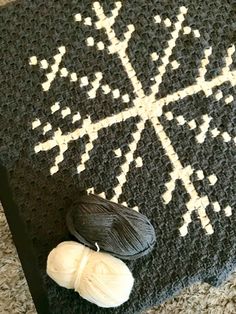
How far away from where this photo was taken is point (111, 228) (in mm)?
774

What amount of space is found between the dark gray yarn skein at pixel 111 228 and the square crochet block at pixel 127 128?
0.11 ft

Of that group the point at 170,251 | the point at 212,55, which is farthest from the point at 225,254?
the point at 212,55

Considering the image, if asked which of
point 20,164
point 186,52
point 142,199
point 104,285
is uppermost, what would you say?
point 186,52

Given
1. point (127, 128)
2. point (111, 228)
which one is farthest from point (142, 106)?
point (111, 228)

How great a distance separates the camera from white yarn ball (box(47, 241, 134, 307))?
29.4 inches

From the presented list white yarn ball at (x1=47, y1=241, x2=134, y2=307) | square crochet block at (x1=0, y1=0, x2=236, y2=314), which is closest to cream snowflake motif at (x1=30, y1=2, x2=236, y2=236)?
square crochet block at (x1=0, y1=0, x2=236, y2=314)

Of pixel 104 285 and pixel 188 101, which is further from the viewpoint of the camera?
pixel 188 101

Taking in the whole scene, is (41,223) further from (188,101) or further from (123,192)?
(188,101)

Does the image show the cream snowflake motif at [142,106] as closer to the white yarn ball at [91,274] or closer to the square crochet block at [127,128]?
the square crochet block at [127,128]

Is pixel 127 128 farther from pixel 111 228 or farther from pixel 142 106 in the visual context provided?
pixel 111 228

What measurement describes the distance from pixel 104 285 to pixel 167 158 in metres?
0.21

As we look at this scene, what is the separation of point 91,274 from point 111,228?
0.07 m

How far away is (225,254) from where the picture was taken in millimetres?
804

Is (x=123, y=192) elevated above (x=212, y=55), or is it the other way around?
(x=212, y=55)
